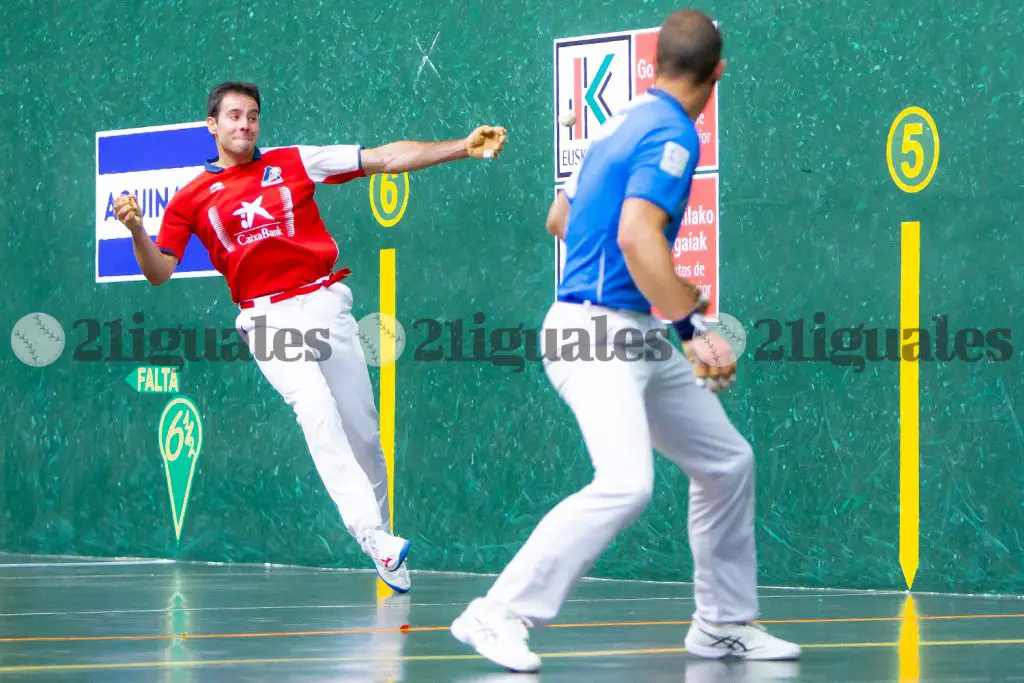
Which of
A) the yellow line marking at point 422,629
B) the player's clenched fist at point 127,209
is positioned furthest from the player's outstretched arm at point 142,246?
the yellow line marking at point 422,629

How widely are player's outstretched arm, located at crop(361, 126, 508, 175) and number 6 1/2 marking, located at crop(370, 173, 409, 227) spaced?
4.69ft

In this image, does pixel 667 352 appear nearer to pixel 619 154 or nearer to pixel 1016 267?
pixel 619 154

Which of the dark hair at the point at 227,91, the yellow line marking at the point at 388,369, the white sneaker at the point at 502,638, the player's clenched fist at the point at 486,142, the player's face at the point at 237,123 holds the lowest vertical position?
the white sneaker at the point at 502,638

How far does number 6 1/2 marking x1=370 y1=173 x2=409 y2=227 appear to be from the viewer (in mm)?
8438

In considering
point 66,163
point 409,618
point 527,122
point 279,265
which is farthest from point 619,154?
point 66,163

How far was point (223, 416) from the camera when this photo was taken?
29.8ft

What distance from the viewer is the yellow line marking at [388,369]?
8.45 m

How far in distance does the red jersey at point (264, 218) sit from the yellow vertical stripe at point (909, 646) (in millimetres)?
2375

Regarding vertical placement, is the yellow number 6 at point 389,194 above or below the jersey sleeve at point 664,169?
above

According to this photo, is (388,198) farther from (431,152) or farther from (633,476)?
(633,476)

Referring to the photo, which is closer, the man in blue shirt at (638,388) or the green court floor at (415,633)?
the man in blue shirt at (638,388)

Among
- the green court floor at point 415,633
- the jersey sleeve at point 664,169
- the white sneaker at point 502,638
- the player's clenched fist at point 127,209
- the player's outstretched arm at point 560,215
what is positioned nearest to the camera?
the jersey sleeve at point 664,169

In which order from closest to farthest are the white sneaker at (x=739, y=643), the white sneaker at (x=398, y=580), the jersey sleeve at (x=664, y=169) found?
the jersey sleeve at (x=664, y=169), the white sneaker at (x=739, y=643), the white sneaker at (x=398, y=580)

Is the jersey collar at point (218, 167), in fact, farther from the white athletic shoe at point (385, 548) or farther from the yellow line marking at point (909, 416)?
the yellow line marking at point (909, 416)
